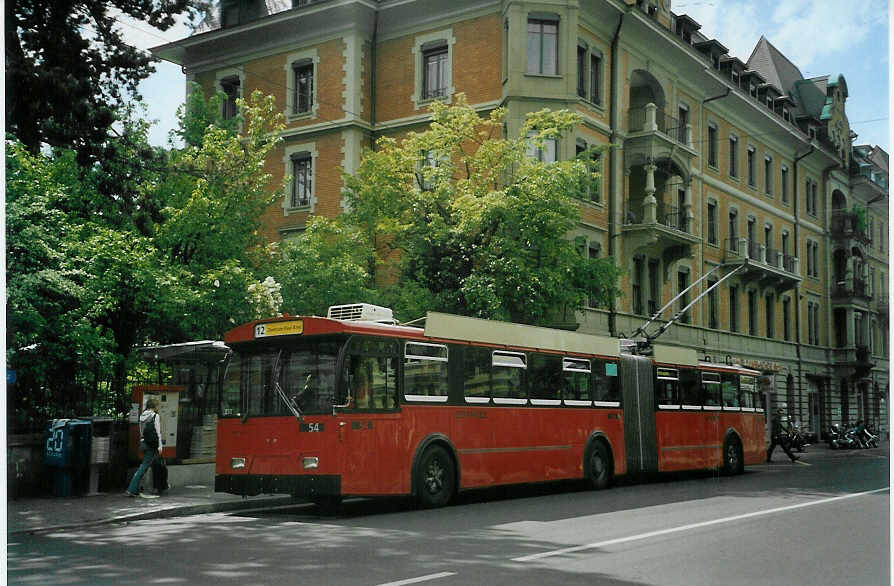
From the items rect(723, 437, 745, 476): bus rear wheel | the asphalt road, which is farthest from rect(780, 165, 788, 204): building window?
rect(723, 437, 745, 476): bus rear wheel

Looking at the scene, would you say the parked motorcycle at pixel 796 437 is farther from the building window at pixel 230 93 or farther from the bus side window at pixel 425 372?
the building window at pixel 230 93

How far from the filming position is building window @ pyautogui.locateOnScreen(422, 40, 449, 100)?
89.1 ft

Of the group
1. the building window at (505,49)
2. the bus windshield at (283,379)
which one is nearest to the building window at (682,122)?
the building window at (505,49)

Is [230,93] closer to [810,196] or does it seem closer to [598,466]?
[598,466]

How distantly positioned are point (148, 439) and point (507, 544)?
25.3ft

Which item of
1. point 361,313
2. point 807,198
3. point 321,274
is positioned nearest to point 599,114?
point 807,198

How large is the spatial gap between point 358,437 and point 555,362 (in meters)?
5.03

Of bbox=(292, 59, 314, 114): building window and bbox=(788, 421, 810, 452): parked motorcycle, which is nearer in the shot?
bbox=(292, 59, 314, 114): building window

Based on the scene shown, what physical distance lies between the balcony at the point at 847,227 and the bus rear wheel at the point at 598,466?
5637mm

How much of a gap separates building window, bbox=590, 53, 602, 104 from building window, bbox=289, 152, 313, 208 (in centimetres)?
802

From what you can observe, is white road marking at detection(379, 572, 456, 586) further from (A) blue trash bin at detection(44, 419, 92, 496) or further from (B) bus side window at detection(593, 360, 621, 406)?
(B) bus side window at detection(593, 360, 621, 406)

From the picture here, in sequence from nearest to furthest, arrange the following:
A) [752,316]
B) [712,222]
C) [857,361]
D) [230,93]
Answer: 1. [857,361]
2. [752,316]
3. [230,93]
4. [712,222]

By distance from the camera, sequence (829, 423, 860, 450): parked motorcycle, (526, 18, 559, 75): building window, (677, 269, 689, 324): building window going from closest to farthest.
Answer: (829, 423, 860, 450): parked motorcycle
(677, 269, 689, 324): building window
(526, 18, 559, 75): building window

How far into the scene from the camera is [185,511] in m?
14.5
